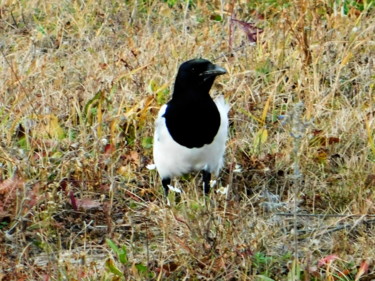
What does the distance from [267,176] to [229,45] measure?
1.32 metres

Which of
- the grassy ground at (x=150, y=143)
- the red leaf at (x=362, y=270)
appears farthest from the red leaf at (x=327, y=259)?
the red leaf at (x=362, y=270)

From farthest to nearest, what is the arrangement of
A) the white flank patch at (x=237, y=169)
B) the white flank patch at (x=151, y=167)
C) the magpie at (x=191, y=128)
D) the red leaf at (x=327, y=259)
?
the white flank patch at (x=151, y=167) < the white flank patch at (x=237, y=169) < the magpie at (x=191, y=128) < the red leaf at (x=327, y=259)

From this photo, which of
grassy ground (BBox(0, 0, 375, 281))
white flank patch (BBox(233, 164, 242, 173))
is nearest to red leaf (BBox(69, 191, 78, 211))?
grassy ground (BBox(0, 0, 375, 281))

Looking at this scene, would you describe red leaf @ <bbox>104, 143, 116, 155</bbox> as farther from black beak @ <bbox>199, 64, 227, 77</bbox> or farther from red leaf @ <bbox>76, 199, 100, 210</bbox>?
black beak @ <bbox>199, 64, 227, 77</bbox>

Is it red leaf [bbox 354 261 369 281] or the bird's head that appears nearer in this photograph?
red leaf [bbox 354 261 369 281]

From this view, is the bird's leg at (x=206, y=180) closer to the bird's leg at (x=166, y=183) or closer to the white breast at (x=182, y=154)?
the white breast at (x=182, y=154)

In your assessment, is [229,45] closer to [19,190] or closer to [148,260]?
[19,190]

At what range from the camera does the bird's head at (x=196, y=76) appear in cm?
442

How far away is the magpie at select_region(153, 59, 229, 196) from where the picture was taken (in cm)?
438

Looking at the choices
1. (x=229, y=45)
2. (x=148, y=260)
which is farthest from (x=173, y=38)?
(x=148, y=260)

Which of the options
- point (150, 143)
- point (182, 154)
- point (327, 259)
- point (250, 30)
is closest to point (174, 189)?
point (182, 154)

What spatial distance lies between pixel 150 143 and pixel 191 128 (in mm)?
539

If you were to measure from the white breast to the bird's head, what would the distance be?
0.16 m

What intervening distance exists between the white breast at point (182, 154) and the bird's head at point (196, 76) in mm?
161
